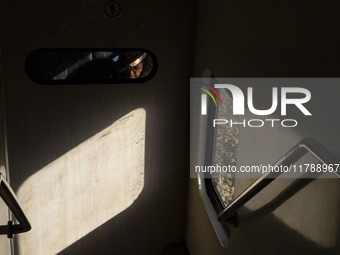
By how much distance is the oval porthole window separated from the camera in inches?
121

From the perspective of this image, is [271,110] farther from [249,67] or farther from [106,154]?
[106,154]

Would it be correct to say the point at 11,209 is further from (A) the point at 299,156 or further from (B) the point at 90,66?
(A) the point at 299,156

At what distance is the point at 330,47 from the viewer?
129cm

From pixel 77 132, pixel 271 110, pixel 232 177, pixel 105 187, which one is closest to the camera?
pixel 271 110

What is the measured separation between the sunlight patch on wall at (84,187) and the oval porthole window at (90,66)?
1.05 feet

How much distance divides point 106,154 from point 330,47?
2.38 metres

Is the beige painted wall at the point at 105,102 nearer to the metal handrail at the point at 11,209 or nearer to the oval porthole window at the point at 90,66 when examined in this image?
the oval porthole window at the point at 90,66

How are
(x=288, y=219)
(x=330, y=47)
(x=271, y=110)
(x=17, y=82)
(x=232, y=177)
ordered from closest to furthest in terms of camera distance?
(x=330, y=47), (x=288, y=219), (x=271, y=110), (x=232, y=177), (x=17, y=82)

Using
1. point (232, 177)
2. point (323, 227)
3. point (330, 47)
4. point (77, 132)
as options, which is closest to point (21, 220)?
point (77, 132)

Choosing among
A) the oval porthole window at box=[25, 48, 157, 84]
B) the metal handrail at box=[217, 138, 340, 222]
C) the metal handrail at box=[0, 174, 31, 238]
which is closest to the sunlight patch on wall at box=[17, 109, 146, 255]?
the oval porthole window at box=[25, 48, 157, 84]

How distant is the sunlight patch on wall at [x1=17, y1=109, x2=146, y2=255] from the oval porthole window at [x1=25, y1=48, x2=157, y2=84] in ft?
1.05

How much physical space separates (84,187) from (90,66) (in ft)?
3.27

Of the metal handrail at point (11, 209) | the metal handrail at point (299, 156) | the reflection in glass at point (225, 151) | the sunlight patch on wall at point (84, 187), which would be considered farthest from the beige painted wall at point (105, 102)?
the metal handrail at point (299, 156)

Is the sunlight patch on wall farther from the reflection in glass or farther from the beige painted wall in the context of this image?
the reflection in glass
